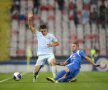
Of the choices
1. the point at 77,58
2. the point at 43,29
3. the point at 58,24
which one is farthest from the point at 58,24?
the point at 77,58

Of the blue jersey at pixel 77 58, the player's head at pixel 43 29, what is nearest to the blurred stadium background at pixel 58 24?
the player's head at pixel 43 29

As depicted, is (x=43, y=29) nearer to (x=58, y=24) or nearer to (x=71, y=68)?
(x=71, y=68)

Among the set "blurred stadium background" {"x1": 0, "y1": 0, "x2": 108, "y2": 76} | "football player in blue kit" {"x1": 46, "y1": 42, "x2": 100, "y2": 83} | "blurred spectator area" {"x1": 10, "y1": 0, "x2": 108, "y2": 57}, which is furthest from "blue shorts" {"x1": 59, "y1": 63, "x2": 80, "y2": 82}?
"blurred spectator area" {"x1": 10, "y1": 0, "x2": 108, "y2": 57}

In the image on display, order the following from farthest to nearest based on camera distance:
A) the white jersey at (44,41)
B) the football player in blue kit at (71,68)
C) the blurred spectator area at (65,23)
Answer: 1. the blurred spectator area at (65,23)
2. the white jersey at (44,41)
3. the football player in blue kit at (71,68)

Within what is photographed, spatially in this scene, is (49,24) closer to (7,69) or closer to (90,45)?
(90,45)

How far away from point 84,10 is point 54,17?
3.30 m

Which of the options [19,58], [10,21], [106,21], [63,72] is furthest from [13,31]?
[63,72]

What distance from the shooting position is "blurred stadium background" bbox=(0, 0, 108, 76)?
36.6m

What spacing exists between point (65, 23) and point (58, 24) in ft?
2.43

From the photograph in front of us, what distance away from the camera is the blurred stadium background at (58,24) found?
36.6 meters

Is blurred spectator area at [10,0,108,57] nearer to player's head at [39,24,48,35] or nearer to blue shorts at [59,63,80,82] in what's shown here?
player's head at [39,24,48,35]

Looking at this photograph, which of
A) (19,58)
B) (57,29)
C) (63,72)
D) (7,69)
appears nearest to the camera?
(63,72)

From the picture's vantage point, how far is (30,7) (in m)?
39.1

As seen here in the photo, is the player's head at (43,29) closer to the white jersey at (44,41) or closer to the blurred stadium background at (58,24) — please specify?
the white jersey at (44,41)
